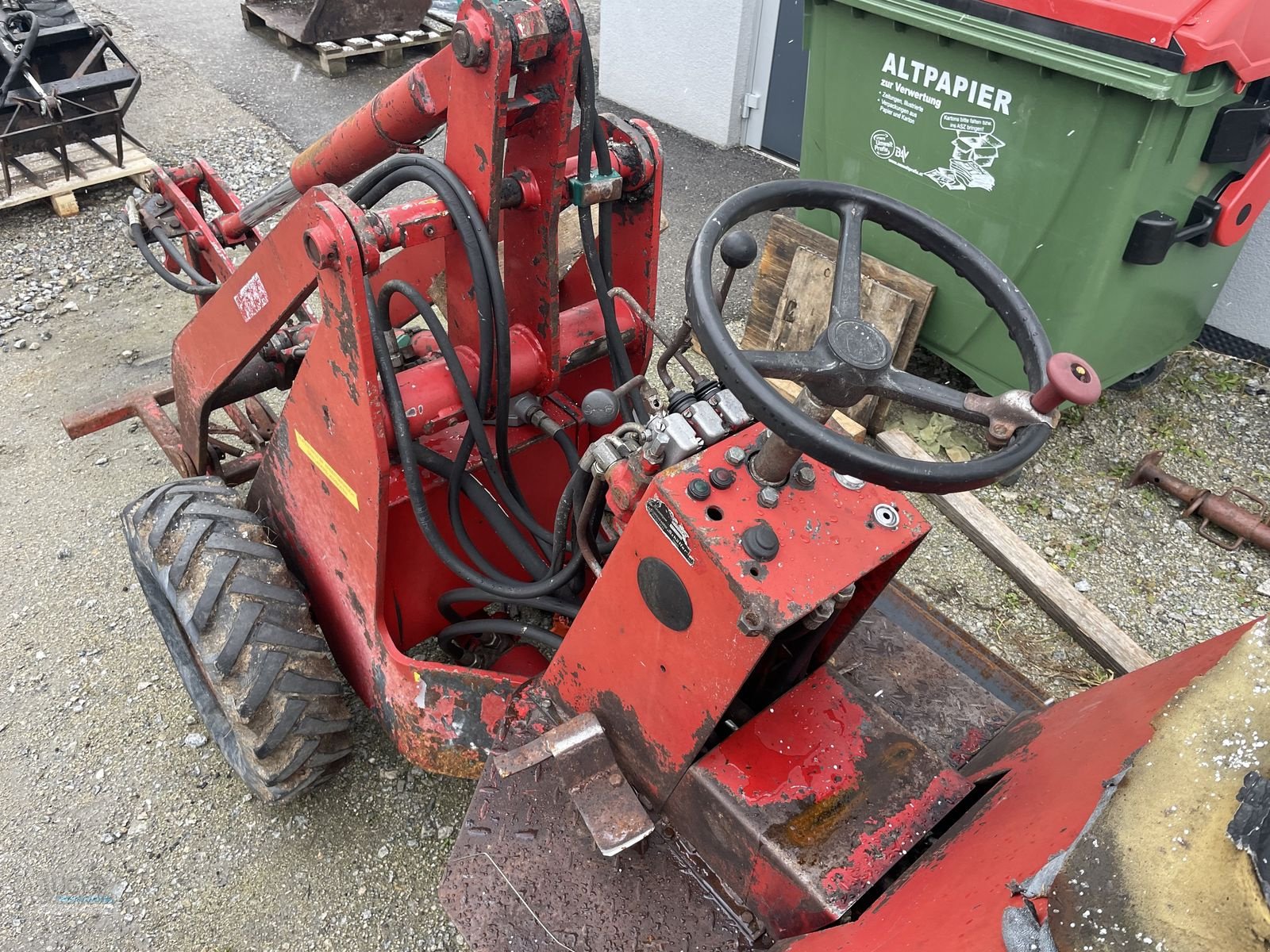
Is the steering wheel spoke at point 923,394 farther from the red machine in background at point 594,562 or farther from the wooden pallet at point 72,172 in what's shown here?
the wooden pallet at point 72,172

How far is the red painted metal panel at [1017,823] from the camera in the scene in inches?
51.1

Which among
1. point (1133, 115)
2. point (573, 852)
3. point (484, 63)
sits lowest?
point (573, 852)

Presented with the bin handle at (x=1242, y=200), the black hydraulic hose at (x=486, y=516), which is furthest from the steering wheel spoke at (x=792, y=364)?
the bin handle at (x=1242, y=200)

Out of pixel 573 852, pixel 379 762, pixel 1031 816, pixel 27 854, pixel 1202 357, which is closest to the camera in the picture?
pixel 1031 816

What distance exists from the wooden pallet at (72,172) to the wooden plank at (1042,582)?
15.6 ft

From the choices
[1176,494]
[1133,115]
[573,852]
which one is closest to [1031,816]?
[573,852]

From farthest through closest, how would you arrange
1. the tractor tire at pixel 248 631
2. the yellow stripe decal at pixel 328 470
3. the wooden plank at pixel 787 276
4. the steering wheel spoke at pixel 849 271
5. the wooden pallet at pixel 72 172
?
the wooden pallet at pixel 72 172 < the wooden plank at pixel 787 276 < the tractor tire at pixel 248 631 < the yellow stripe decal at pixel 328 470 < the steering wheel spoke at pixel 849 271

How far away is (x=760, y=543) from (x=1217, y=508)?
301 cm

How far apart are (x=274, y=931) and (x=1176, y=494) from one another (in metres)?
3.72

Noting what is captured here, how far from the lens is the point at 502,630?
236cm

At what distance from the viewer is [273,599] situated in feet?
7.44

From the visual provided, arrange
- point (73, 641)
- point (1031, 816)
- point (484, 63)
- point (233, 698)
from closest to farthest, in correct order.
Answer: point (1031, 816) → point (484, 63) → point (233, 698) → point (73, 641)

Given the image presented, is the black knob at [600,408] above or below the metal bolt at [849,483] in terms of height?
above

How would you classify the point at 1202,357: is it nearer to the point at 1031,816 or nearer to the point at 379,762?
the point at 1031,816
